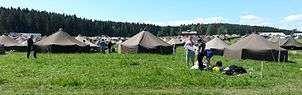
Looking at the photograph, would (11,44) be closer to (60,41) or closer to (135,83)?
(60,41)

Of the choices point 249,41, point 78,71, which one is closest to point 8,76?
point 78,71

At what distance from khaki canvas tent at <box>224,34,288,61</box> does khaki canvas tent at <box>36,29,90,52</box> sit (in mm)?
19748

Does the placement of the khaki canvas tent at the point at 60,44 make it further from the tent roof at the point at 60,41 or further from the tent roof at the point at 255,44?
the tent roof at the point at 255,44

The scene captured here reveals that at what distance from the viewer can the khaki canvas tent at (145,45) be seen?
6929cm

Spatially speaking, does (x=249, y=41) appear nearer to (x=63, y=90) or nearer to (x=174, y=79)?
(x=174, y=79)

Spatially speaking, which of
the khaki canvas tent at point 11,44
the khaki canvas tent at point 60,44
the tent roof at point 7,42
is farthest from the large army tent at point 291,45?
the tent roof at point 7,42

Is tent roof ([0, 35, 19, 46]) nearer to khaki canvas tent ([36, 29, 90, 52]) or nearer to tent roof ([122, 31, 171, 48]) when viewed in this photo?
khaki canvas tent ([36, 29, 90, 52])

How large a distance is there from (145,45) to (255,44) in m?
14.3

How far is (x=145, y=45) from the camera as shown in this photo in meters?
69.4

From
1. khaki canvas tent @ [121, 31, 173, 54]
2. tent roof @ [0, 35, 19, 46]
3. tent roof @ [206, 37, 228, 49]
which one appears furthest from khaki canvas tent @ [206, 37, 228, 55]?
tent roof @ [0, 35, 19, 46]

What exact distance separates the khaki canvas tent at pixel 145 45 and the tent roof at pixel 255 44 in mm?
10360

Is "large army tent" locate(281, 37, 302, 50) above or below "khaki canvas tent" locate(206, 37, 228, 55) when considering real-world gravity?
below

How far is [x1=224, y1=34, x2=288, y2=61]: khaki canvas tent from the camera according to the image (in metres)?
59.1

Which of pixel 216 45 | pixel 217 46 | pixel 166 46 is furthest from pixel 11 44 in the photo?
pixel 217 46
